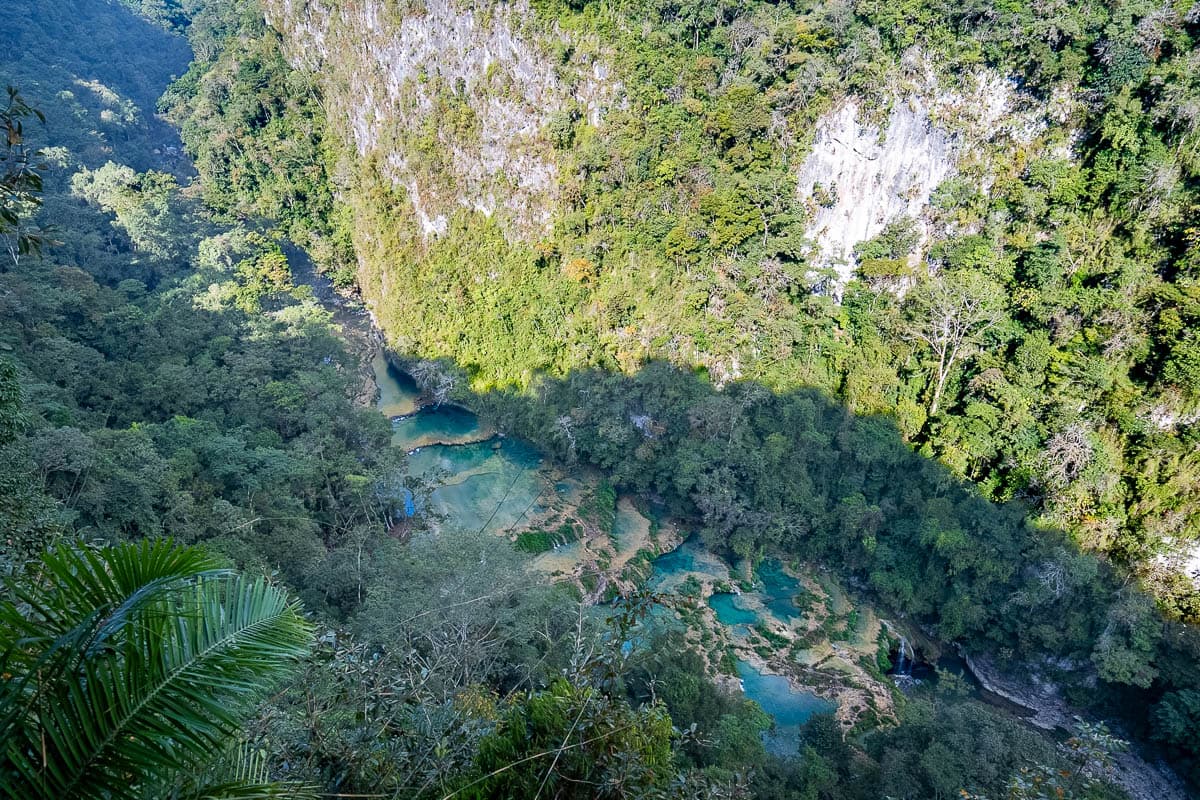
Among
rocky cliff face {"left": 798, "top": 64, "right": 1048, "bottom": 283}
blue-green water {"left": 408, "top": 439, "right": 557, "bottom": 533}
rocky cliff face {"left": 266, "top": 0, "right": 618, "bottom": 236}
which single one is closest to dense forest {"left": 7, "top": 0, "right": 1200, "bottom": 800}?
rocky cliff face {"left": 266, "top": 0, "right": 618, "bottom": 236}

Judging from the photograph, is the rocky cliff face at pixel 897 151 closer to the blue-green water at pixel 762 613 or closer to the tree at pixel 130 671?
the blue-green water at pixel 762 613

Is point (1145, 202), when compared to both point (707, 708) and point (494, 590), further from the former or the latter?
point (494, 590)

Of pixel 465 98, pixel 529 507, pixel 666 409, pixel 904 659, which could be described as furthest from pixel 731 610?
pixel 465 98

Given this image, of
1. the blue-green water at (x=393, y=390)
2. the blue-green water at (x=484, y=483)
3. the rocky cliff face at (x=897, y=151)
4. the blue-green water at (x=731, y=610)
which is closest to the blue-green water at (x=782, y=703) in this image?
the blue-green water at (x=731, y=610)

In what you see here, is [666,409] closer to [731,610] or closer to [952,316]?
[731,610]

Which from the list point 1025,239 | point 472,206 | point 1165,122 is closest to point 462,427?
point 472,206
